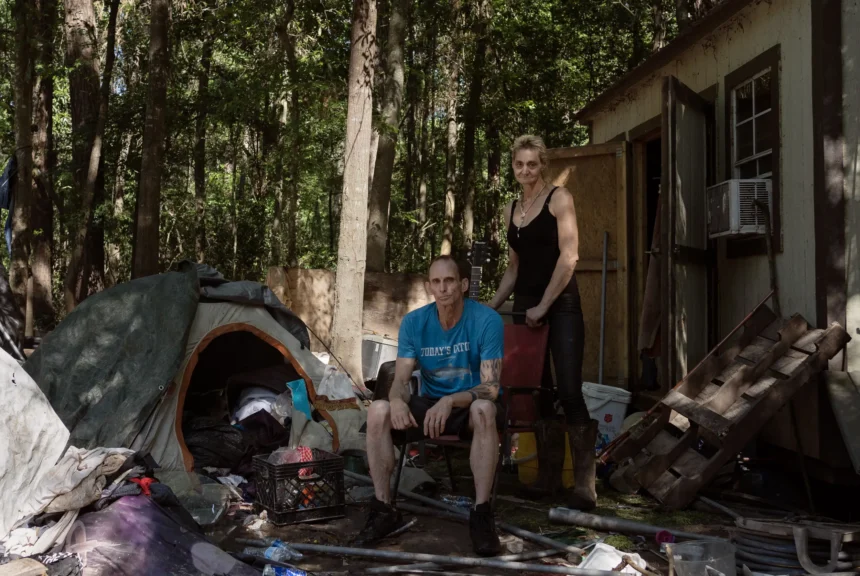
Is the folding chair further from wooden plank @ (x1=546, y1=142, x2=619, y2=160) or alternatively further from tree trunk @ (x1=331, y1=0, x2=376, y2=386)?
wooden plank @ (x1=546, y1=142, x2=619, y2=160)

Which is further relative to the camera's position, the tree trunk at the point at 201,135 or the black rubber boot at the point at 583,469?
the tree trunk at the point at 201,135

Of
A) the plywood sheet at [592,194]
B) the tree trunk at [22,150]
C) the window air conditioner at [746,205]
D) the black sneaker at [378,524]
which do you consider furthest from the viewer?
the tree trunk at [22,150]

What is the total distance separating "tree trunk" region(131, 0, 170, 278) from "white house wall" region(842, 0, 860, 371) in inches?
343

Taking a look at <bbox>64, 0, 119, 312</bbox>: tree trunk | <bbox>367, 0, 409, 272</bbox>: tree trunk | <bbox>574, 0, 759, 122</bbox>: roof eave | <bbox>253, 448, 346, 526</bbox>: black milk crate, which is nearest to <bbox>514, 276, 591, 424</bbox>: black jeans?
<bbox>253, 448, 346, 526</bbox>: black milk crate

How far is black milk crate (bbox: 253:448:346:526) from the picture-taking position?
4938 millimetres

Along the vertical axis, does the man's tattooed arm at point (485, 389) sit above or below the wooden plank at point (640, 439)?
above

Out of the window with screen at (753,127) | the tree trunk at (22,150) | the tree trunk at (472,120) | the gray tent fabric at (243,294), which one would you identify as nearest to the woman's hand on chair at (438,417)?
the gray tent fabric at (243,294)

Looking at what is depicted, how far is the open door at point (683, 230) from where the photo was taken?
6.71 metres

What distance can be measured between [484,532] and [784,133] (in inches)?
147

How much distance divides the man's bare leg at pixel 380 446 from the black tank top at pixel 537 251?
1353 mm

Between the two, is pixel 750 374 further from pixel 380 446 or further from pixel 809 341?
pixel 380 446

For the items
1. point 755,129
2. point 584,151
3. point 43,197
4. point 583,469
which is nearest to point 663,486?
point 583,469

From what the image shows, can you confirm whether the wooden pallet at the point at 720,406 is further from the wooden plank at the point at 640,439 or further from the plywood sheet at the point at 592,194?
the plywood sheet at the point at 592,194

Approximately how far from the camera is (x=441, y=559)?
3.97 meters
